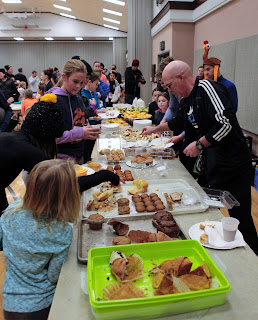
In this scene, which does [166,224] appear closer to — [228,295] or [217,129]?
[228,295]

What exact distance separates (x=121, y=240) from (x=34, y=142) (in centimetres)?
70

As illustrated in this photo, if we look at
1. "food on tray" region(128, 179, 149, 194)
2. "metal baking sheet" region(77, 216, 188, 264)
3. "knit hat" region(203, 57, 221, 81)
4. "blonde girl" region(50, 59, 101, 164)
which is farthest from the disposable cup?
"knit hat" region(203, 57, 221, 81)

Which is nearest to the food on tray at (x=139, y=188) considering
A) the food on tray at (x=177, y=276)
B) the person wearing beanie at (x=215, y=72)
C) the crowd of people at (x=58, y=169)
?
the crowd of people at (x=58, y=169)

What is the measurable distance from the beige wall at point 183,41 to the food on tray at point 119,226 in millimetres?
6371

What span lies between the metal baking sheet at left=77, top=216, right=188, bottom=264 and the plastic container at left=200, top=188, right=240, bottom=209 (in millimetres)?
354

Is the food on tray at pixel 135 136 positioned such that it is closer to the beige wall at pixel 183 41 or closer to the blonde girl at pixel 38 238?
the blonde girl at pixel 38 238

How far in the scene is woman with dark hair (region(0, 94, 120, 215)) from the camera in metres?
1.46

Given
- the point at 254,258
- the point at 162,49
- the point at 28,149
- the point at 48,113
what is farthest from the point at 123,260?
the point at 162,49

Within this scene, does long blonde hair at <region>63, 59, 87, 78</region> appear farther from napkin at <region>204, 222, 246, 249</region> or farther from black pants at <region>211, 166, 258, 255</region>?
napkin at <region>204, 222, 246, 249</region>

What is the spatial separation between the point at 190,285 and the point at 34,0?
46.6ft

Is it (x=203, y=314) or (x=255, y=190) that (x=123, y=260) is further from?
(x=255, y=190)

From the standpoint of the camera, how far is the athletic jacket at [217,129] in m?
1.92

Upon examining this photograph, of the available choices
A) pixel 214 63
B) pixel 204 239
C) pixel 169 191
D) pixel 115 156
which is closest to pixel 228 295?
pixel 204 239

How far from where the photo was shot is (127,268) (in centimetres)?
108
